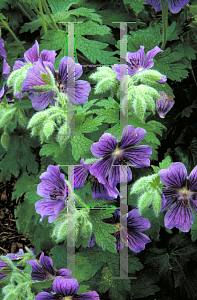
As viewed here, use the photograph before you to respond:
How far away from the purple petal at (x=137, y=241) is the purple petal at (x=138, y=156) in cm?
38

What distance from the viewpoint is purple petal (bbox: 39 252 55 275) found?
1304 millimetres

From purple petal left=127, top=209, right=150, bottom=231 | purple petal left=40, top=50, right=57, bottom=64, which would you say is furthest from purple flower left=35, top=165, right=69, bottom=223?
purple petal left=40, top=50, right=57, bottom=64

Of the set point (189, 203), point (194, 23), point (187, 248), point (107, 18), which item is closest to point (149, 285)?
point (187, 248)

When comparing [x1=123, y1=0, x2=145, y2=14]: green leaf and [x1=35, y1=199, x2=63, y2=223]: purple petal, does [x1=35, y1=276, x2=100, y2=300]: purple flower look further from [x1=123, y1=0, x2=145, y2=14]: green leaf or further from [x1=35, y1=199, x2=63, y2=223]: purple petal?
[x1=123, y1=0, x2=145, y2=14]: green leaf

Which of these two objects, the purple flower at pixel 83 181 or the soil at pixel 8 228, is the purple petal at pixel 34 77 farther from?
the soil at pixel 8 228

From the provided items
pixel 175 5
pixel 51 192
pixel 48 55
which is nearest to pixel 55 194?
pixel 51 192

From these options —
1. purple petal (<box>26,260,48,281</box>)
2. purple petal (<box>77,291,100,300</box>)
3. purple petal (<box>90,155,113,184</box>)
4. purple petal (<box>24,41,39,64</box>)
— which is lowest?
purple petal (<box>77,291,100,300</box>)

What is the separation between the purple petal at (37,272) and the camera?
A: 131 centimetres

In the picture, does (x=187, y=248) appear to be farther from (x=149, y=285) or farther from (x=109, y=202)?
(x=109, y=202)

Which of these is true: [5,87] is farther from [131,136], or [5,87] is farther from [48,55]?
[131,136]

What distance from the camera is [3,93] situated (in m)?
1.48

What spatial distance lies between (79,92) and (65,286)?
78cm

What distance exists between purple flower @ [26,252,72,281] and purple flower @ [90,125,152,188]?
0.48 m

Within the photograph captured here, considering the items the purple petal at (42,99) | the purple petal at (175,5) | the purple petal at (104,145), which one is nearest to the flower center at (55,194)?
the purple petal at (104,145)
